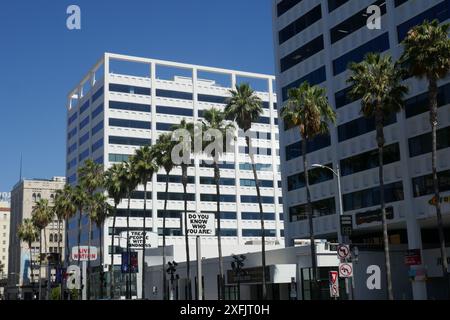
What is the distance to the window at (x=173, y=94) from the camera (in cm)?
11506

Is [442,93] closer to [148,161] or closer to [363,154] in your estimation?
[363,154]

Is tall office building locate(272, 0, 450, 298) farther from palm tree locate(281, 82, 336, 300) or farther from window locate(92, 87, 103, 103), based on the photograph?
window locate(92, 87, 103, 103)

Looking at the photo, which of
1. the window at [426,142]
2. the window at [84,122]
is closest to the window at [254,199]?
the window at [84,122]

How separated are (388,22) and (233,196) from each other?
6723 centimetres

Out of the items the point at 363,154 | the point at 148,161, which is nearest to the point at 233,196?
the point at 148,161

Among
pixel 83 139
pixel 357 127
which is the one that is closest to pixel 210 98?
pixel 83 139

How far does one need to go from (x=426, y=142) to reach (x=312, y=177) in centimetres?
1612

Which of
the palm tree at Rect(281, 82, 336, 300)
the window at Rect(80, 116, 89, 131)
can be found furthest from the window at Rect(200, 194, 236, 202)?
the palm tree at Rect(281, 82, 336, 300)

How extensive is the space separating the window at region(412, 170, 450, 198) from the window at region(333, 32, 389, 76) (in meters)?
13.0

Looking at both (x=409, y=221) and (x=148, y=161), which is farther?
(x=148, y=161)

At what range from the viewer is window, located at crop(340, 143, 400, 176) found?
54.4 m

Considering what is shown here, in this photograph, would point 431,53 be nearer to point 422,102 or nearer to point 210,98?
point 422,102
